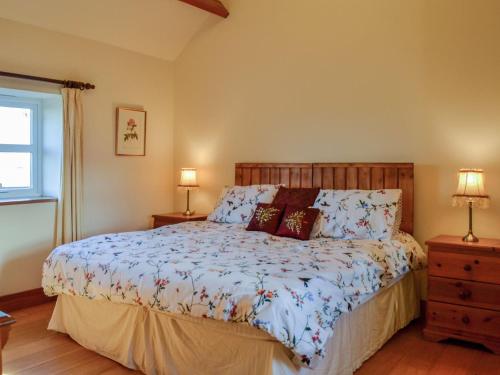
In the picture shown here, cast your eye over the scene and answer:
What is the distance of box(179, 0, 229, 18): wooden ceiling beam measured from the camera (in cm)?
422

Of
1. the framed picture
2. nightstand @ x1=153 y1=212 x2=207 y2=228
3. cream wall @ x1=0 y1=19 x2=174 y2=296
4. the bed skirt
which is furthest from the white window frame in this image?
the bed skirt

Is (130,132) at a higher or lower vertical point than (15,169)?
higher

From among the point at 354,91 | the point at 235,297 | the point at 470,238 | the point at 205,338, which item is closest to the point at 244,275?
the point at 235,297

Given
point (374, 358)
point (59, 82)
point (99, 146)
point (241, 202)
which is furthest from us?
point (99, 146)

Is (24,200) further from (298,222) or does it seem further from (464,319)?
(464,319)

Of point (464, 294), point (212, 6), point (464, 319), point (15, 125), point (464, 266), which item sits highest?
point (212, 6)

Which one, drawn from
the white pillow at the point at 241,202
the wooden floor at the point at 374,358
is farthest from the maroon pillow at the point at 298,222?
the wooden floor at the point at 374,358

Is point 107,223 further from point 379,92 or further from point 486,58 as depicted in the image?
point 486,58

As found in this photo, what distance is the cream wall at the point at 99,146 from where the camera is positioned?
12.1 ft

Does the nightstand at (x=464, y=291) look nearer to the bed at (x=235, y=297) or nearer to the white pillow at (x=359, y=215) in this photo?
the bed at (x=235, y=297)

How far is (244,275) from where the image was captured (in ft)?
7.14

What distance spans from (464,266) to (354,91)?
1.67 meters

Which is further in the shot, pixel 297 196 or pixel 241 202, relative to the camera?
pixel 241 202

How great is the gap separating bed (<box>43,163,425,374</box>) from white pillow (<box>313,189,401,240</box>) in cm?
13
